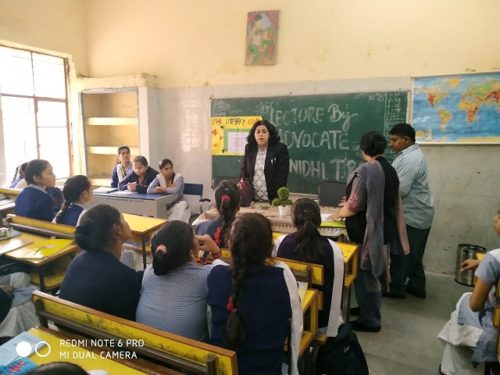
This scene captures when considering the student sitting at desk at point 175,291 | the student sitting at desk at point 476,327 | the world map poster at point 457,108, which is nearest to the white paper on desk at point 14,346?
the student sitting at desk at point 175,291

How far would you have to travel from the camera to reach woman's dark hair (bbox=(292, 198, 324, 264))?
1906 millimetres

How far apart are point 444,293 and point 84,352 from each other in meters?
3.26

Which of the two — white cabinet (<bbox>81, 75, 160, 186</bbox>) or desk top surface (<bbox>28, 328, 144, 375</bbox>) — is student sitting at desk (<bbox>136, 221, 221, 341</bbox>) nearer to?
desk top surface (<bbox>28, 328, 144, 375</bbox>)

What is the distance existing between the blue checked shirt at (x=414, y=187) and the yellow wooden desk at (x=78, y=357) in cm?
262

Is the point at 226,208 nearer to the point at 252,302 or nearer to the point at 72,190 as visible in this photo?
the point at 252,302

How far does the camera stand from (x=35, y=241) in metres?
2.60

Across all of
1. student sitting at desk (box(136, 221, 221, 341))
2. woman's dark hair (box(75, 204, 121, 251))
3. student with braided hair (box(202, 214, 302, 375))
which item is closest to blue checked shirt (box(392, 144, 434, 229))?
student with braided hair (box(202, 214, 302, 375))

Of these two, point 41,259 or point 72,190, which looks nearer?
point 41,259

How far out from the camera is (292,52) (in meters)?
4.35

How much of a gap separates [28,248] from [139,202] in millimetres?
1836

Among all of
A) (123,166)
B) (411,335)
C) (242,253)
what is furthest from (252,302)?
(123,166)

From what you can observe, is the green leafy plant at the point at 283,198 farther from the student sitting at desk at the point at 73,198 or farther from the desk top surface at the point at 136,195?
the desk top surface at the point at 136,195

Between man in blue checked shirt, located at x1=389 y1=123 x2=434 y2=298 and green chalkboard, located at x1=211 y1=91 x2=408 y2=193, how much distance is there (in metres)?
0.83

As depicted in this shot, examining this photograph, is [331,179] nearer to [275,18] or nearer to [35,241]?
[275,18]
